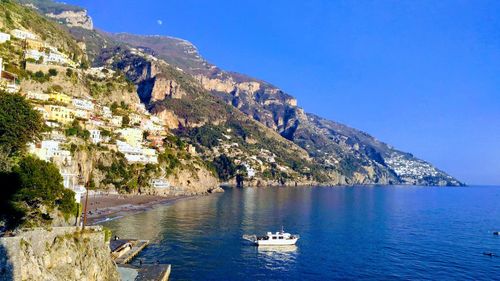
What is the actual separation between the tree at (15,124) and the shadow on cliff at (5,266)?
3560cm

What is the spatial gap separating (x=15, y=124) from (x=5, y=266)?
48.0 meters

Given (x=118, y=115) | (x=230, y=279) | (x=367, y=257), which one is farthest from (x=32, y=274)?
(x=118, y=115)

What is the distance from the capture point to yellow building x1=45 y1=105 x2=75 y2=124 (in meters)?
114

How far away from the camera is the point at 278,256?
206 ft

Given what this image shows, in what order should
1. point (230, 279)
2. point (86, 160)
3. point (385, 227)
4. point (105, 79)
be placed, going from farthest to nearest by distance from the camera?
1. point (105, 79)
2. point (86, 160)
3. point (385, 227)
4. point (230, 279)

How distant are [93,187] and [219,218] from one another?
43487mm

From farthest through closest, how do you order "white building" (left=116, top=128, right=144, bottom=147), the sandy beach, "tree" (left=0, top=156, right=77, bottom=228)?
"white building" (left=116, top=128, right=144, bottom=147)
the sandy beach
"tree" (left=0, top=156, right=77, bottom=228)

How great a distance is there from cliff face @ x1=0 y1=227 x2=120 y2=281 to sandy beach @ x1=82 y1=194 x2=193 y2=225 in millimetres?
42031

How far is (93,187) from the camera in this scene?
11738 centimetres

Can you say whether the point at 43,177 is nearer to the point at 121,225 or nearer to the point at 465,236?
the point at 121,225

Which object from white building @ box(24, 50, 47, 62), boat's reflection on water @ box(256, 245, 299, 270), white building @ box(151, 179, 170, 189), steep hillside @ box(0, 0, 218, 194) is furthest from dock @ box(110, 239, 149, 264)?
white building @ box(24, 50, 47, 62)

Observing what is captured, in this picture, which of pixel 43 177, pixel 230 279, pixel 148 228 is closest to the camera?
pixel 43 177

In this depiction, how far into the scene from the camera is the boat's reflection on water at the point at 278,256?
57500mm

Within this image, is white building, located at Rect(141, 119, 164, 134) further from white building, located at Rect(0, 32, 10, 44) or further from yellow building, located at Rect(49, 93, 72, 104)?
white building, located at Rect(0, 32, 10, 44)
